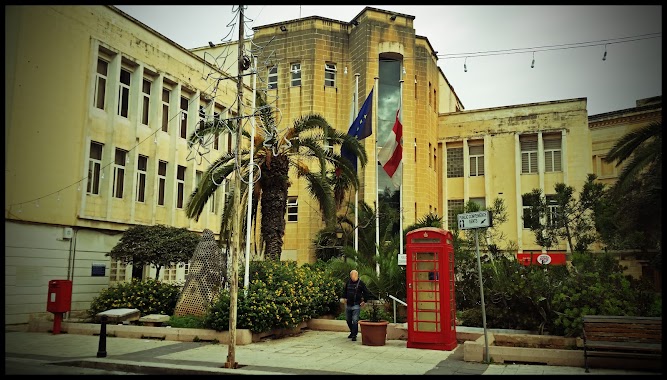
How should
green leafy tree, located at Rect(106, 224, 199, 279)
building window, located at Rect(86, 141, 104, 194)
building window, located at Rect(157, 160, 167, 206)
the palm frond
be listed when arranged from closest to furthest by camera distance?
the palm frond, green leafy tree, located at Rect(106, 224, 199, 279), building window, located at Rect(86, 141, 104, 194), building window, located at Rect(157, 160, 167, 206)

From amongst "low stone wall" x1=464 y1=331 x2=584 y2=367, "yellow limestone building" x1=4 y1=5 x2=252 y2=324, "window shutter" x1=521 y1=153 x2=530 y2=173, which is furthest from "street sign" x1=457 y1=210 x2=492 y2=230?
"window shutter" x1=521 y1=153 x2=530 y2=173

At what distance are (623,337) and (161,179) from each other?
21.3 meters

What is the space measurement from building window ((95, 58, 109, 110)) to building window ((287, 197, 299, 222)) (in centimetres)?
1359

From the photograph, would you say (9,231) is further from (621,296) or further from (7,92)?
(621,296)

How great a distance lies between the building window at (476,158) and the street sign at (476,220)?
26.9 metres

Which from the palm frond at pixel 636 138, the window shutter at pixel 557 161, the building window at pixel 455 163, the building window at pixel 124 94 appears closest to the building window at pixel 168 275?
the building window at pixel 124 94

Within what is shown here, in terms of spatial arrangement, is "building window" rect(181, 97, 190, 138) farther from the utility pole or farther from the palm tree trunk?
the utility pole

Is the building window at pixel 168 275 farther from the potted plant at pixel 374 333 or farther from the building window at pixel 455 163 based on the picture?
the building window at pixel 455 163

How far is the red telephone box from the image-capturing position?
1272 cm

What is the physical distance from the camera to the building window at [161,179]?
2581 centimetres

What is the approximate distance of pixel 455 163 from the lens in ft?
125

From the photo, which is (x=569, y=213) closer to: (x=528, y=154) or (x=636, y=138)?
(x=636, y=138)

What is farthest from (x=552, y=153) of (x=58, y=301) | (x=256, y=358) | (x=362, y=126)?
(x=58, y=301)

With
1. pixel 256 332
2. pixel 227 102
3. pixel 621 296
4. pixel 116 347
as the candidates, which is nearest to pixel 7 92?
pixel 116 347
